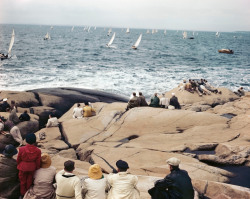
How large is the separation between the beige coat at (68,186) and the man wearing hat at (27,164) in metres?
0.88

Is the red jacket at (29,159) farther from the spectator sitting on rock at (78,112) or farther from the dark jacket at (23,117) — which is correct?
the spectator sitting on rock at (78,112)

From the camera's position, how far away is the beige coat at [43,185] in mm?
5625

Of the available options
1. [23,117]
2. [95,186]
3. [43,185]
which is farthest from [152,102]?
[95,186]

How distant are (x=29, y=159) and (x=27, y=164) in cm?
13

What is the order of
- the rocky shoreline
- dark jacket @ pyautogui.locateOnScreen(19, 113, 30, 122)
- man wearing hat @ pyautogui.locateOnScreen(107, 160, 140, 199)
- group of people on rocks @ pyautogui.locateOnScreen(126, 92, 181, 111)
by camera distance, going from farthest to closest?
group of people on rocks @ pyautogui.locateOnScreen(126, 92, 181, 111)
dark jacket @ pyautogui.locateOnScreen(19, 113, 30, 122)
the rocky shoreline
man wearing hat @ pyautogui.locateOnScreen(107, 160, 140, 199)

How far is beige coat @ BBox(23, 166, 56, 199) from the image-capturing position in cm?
562

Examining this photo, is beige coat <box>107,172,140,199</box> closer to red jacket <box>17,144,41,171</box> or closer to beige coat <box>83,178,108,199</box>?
beige coat <box>83,178,108,199</box>

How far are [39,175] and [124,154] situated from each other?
4486mm

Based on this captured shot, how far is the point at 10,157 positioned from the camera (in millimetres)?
5918

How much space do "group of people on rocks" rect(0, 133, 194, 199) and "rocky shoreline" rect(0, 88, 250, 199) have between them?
1303mm

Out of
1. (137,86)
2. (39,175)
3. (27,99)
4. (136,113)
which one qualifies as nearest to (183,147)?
(136,113)

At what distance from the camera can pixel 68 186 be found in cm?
518

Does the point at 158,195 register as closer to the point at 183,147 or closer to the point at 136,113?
the point at 183,147

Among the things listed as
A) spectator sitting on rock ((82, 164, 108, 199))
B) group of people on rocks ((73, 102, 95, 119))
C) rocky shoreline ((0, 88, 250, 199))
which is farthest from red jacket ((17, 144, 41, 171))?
group of people on rocks ((73, 102, 95, 119))
